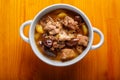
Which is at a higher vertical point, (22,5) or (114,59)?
(22,5)

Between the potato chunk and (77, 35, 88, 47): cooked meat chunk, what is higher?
the potato chunk

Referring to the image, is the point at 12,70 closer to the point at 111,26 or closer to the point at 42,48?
the point at 42,48

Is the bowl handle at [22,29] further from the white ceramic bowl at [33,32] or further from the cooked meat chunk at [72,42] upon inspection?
the cooked meat chunk at [72,42]

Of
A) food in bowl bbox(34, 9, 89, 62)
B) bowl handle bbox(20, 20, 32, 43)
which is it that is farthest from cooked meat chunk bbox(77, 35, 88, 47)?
bowl handle bbox(20, 20, 32, 43)

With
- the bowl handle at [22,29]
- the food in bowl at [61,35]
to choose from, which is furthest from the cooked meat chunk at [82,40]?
the bowl handle at [22,29]

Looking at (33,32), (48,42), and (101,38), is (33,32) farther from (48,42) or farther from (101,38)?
(101,38)

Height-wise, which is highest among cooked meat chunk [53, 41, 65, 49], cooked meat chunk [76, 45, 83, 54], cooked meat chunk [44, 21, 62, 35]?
cooked meat chunk [44, 21, 62, 35]

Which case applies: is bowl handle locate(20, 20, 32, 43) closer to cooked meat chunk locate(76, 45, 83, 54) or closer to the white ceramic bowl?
the white ceramic bowl

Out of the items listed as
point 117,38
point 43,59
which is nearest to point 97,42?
point 117,38
